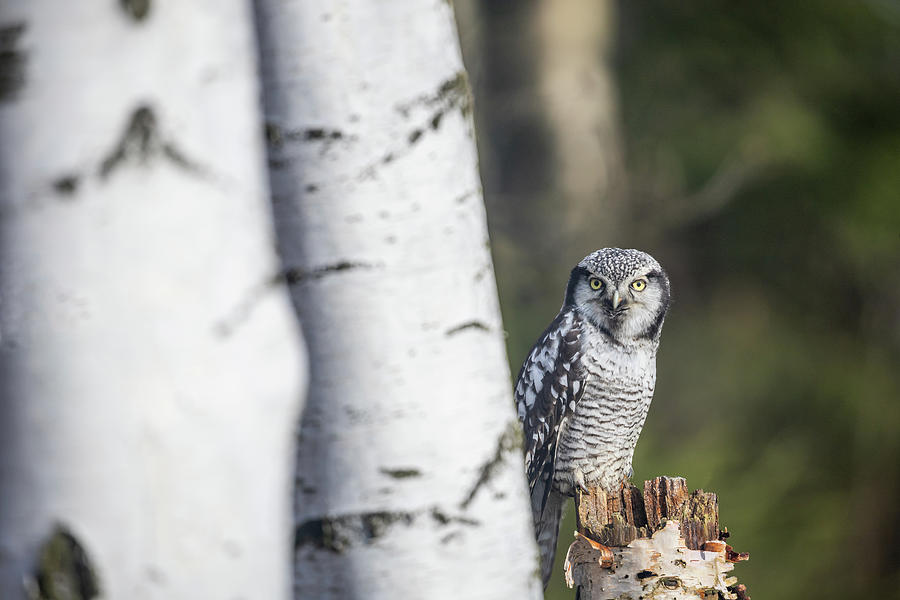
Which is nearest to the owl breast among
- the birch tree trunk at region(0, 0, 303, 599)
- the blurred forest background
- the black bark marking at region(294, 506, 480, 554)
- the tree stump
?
the tree stump

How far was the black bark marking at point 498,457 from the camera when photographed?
74 centimetres

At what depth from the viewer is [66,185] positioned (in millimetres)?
573

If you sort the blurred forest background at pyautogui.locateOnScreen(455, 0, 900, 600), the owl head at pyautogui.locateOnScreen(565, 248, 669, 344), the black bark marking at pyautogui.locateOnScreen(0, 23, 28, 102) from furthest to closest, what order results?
A: the blurred forest background at pyautogui.locateOnScreen(455, 0, 900, 600), the owl head at pyautogui.locateOnScreen(565, 248, 669, 344), the black bark marking at pyautogui.locateOnScreen(0, 23, 28, 102)

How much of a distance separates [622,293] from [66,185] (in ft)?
6.40

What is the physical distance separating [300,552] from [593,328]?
1.84 metres

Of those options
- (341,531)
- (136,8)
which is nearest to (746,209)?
(341,531)

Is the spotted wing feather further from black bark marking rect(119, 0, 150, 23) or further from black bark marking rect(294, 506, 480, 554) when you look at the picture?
black bark marking rect(119, 0, 150, 23)

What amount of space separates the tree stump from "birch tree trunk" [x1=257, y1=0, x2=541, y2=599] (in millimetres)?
947

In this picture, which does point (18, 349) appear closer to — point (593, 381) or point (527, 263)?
point (593, 381)

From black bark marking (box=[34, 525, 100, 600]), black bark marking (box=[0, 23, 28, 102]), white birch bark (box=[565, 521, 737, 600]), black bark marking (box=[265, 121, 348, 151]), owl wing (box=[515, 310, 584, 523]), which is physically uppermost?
black bark marking (box=[0, 23, 28, 102])

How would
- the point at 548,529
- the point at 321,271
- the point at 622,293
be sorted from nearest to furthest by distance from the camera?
the point at 321,271, the point at 622,293, the point at 548,529

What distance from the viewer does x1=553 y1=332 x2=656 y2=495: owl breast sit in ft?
7.98

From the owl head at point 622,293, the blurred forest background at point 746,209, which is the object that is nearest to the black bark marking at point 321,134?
the owl head at point 622,293

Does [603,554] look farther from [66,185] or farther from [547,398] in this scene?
[66,185]
